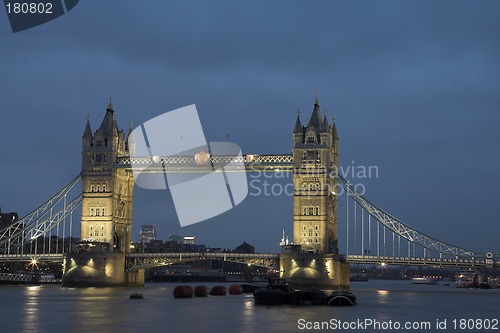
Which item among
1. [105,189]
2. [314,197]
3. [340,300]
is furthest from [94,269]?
[340,300]

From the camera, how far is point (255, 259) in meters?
138

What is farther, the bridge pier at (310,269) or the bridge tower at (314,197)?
the bridge tower at (314,197)

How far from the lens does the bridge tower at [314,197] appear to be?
133625 mm

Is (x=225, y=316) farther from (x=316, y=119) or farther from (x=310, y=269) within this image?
(x=316, y=119)

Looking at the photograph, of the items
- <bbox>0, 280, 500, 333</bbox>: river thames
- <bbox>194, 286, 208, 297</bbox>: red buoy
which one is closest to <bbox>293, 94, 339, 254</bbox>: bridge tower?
<bbox>194, 286, 208, 297</bbox>: red buoy

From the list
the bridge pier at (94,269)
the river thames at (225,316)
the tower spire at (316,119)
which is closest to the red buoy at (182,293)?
the river thames at (225,316)

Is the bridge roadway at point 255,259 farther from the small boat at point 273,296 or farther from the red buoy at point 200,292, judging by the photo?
the small boat at point 273,296

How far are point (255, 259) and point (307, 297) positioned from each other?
136 ft

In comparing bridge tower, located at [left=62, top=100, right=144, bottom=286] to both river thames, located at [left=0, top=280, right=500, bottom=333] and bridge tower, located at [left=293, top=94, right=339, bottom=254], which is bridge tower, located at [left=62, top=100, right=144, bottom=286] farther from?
river thames, located at [left=0, top=280, right=500, bottom=333]

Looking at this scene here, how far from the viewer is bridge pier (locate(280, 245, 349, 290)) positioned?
131 meters

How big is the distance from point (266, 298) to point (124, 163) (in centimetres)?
5529

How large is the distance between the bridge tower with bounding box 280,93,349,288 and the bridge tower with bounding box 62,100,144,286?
27.7 m

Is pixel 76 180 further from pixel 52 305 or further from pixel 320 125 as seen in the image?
pixel 52 305

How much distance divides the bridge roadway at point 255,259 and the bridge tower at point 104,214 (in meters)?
3.78
